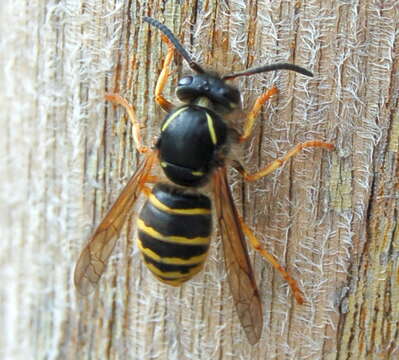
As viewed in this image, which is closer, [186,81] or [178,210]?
[186,81]

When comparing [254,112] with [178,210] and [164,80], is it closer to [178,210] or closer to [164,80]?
[164,80]

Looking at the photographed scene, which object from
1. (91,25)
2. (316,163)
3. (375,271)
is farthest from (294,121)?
(91,25)

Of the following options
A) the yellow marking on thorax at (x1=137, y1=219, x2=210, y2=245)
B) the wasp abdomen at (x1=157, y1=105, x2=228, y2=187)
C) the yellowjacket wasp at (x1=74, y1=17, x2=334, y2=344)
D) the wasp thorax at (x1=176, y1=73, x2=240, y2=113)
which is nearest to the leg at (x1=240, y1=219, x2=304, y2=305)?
the yellowjacket wasp at (x1=74, y1=17, x2=334, y2=344)

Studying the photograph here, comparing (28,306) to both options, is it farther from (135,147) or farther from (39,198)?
(135,147)

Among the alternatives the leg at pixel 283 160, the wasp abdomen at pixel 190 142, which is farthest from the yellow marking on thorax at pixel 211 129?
the leg at pixel 283 160

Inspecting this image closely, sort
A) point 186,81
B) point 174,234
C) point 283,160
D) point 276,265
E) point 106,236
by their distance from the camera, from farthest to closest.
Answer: point 106,236, point 174,234, point 186,81, point 276,265, point 283,160

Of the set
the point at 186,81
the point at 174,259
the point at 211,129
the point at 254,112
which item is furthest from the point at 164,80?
the point at 174,259
